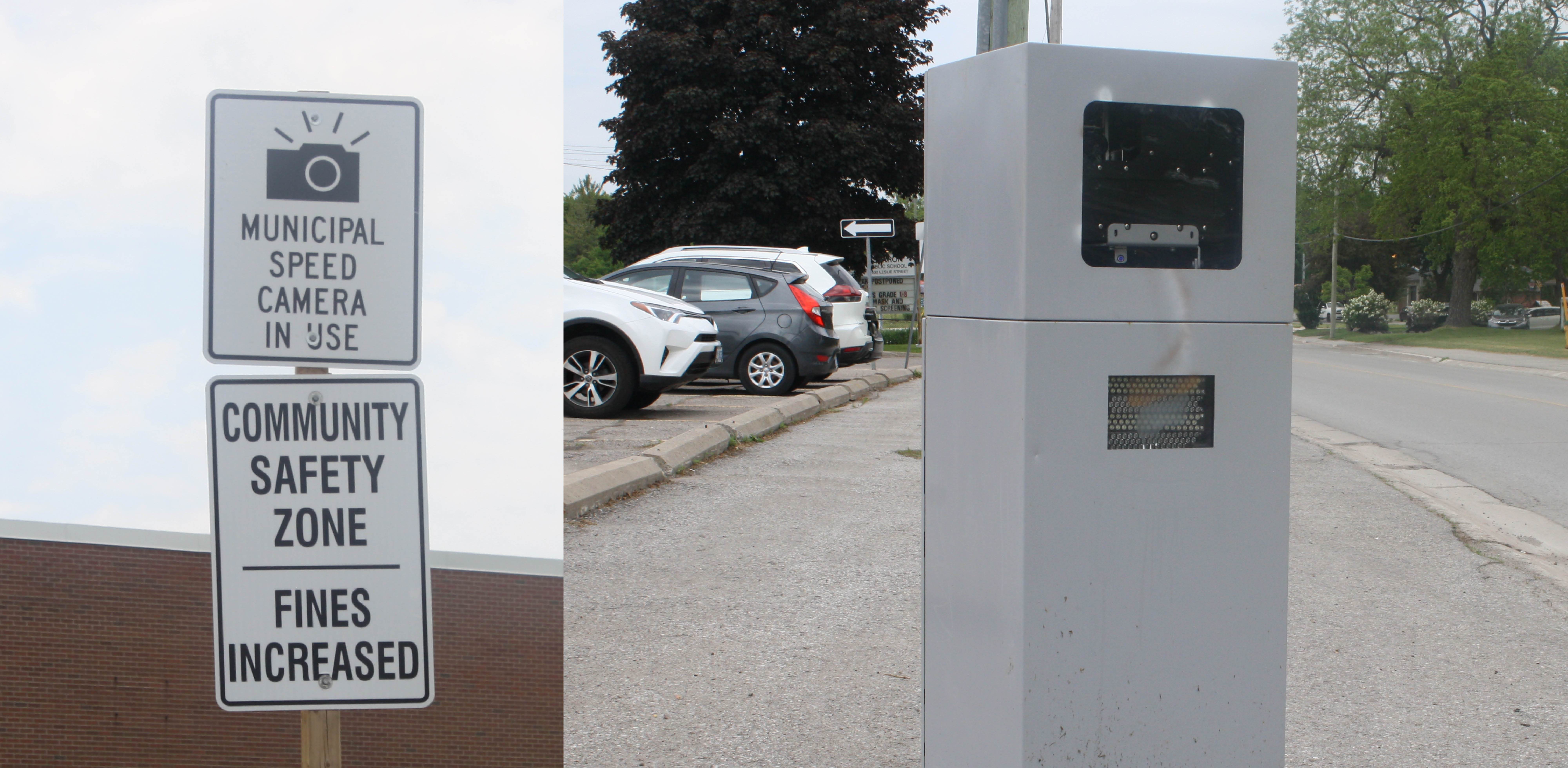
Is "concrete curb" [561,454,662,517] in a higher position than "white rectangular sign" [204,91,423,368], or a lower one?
lower

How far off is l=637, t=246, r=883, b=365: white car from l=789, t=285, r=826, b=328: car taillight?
37 cm

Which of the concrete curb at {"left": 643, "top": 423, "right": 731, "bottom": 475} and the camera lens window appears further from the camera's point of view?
the concrete curb at {"left": 643, "top": 423, "right": 731, "bottom": 475}

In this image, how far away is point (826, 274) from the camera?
1489 centimetres

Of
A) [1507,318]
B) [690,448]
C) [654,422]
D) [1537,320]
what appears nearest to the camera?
[690,448]

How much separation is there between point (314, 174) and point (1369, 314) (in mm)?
54825

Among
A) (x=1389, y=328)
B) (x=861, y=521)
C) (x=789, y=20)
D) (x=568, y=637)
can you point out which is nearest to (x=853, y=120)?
(x=789, y=20)

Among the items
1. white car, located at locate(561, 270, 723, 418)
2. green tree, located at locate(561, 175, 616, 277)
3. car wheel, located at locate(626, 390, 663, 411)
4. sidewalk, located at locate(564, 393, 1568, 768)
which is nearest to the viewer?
sidewalk, located at locate(564, 393, 1568, 768)

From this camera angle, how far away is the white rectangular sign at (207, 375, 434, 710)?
8.71 ft

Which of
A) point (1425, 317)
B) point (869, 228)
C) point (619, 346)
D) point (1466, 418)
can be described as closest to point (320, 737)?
point (619, 346)

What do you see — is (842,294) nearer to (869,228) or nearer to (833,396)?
(833,396)

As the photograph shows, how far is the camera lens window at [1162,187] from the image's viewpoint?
2600 millimetres

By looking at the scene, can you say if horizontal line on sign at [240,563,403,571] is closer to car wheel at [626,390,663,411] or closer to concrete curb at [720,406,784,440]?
concrete curb at [720,406,784,440]

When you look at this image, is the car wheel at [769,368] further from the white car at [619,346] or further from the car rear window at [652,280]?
the white car at [619,346]

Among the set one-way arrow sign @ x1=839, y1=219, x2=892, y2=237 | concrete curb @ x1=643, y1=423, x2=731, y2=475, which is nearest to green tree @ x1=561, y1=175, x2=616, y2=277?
one-way arrow sign @ x1=839, y1=219, x2=892, y2=237
